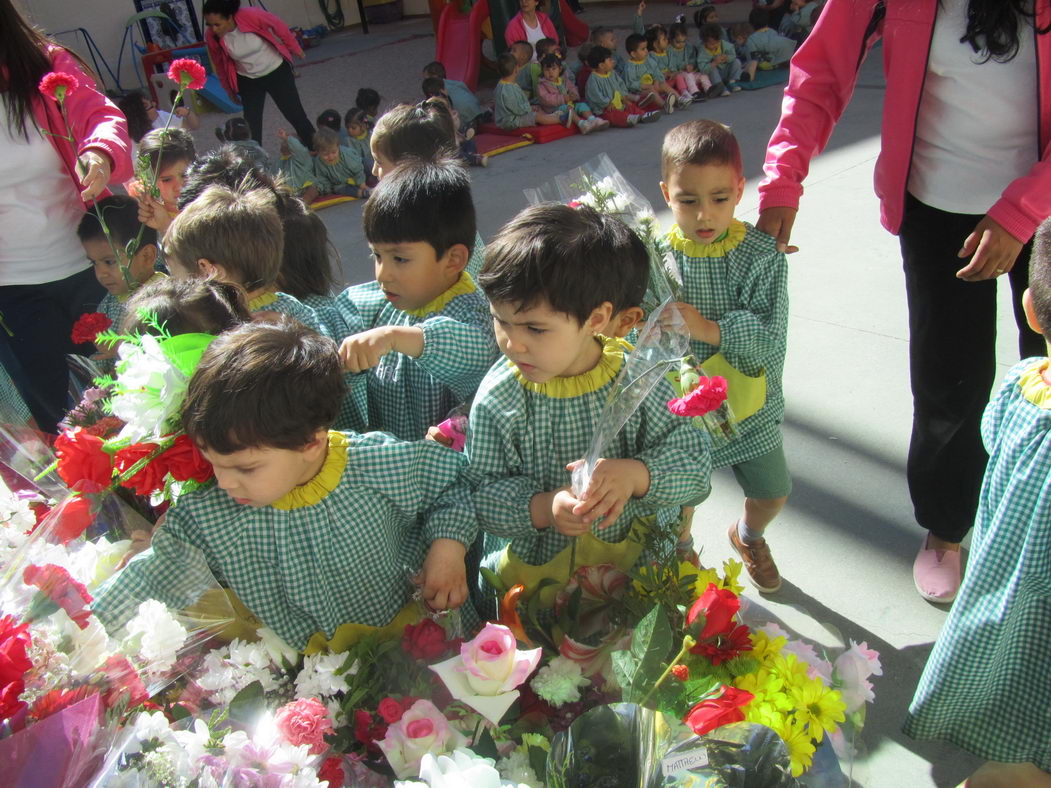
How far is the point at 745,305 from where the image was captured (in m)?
2.20

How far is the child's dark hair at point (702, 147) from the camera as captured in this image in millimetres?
2143

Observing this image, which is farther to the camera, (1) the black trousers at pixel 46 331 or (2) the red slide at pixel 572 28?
(2) the red slide at pixel 572 28

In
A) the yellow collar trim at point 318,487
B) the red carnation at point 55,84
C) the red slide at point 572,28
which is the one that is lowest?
the red slide at point 572,28

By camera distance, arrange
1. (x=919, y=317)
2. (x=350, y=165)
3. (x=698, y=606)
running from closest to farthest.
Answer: (x=698, y=606) → (x=919, y=317) → (x=350, y=165)

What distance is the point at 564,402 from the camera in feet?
5.54

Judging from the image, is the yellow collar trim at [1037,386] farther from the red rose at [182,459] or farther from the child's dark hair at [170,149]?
the child's dark hair at [170,149]

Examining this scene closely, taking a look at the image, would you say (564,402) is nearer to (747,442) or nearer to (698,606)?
(698,606)

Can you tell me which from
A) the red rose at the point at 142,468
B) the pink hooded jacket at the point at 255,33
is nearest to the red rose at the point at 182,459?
the red rose at the point at 142,468

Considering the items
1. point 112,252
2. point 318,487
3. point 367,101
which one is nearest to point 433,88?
point 367,101

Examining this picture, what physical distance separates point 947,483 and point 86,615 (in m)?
2.01

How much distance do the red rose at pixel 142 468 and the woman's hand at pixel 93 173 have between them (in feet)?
3.84

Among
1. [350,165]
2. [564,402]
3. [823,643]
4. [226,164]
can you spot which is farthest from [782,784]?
[350,165]

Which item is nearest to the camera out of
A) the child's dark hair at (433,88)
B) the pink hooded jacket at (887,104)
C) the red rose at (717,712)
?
the red rose at (717,712)

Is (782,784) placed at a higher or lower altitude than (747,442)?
higher
